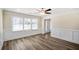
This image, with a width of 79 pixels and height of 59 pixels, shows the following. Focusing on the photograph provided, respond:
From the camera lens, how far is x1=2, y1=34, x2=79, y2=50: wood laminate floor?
5.24 feet

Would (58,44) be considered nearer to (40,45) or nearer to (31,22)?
(40,45)

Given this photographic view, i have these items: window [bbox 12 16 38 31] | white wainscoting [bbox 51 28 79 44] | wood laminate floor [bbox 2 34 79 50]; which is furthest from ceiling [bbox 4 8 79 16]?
wood laminate floor [bbox 2 34 79 50]

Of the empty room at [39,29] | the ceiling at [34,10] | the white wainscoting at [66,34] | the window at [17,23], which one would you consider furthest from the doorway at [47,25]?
the window at [17,23]

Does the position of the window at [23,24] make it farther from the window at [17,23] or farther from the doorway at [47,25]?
the doorway at [47,25]

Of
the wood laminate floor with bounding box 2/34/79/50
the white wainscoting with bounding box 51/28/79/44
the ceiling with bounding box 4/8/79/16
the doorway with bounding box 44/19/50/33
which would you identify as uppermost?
the ceiling with bounding box 4/8/79/16

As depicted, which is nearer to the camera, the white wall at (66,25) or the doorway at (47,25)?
the white wall at (66,25)

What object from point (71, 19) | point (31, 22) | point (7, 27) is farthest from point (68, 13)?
point (7, 27)

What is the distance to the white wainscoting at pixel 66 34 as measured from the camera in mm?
1598

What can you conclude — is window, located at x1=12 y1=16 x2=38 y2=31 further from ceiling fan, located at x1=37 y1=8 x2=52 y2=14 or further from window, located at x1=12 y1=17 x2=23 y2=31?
ceiling fan, located at x1=37 y1=8 x2=52 y2=14

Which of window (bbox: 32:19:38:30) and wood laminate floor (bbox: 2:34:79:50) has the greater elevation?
window (bbox: 32:19:38:30)

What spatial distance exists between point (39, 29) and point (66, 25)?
559mm

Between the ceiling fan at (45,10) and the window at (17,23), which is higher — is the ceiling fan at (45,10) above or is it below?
above

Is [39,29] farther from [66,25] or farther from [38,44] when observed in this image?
[66,25]

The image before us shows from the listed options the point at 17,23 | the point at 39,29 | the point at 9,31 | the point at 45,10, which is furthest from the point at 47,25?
the point at 9,31
